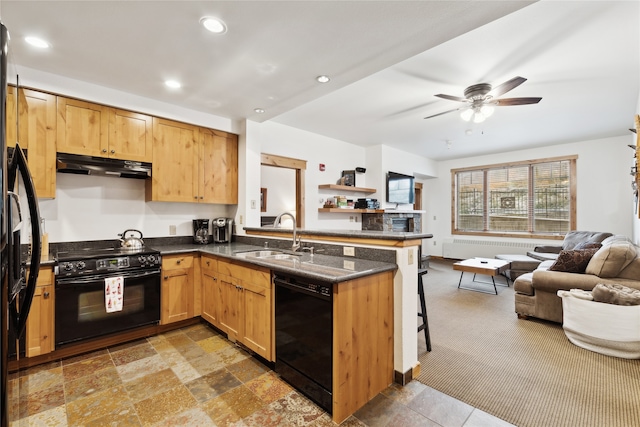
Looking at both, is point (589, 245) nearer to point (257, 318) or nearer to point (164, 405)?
point (257, 318)

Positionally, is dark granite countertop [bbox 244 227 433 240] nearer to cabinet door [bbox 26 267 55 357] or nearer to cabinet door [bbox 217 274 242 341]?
cabinet door [bbox 217 274 242 341]

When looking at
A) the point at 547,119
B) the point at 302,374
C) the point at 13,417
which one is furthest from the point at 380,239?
the point at 547,119

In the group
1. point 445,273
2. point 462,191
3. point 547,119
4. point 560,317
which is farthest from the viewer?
point 462,191

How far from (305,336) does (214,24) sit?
2156 mm

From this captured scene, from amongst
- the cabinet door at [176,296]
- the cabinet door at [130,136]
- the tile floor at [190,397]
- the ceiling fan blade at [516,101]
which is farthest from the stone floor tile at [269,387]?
the ceiling fan blade at [516,101]

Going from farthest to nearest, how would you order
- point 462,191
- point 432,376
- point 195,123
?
point 462,191 → point 195,123 → point 432,376

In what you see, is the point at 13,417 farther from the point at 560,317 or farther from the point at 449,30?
the point at 560,317

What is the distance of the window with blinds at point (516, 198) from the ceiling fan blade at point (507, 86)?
417 cm

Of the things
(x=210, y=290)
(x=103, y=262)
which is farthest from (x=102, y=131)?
(x=210, y=290)

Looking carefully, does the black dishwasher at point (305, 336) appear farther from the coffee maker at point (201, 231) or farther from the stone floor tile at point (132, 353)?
the coffee maker at point (201, 231)

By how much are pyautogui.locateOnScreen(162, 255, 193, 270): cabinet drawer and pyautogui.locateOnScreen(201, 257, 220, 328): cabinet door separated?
0.14 meters

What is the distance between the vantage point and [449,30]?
6.40 feet

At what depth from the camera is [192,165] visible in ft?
11.5

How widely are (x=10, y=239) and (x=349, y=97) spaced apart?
11.0ft
